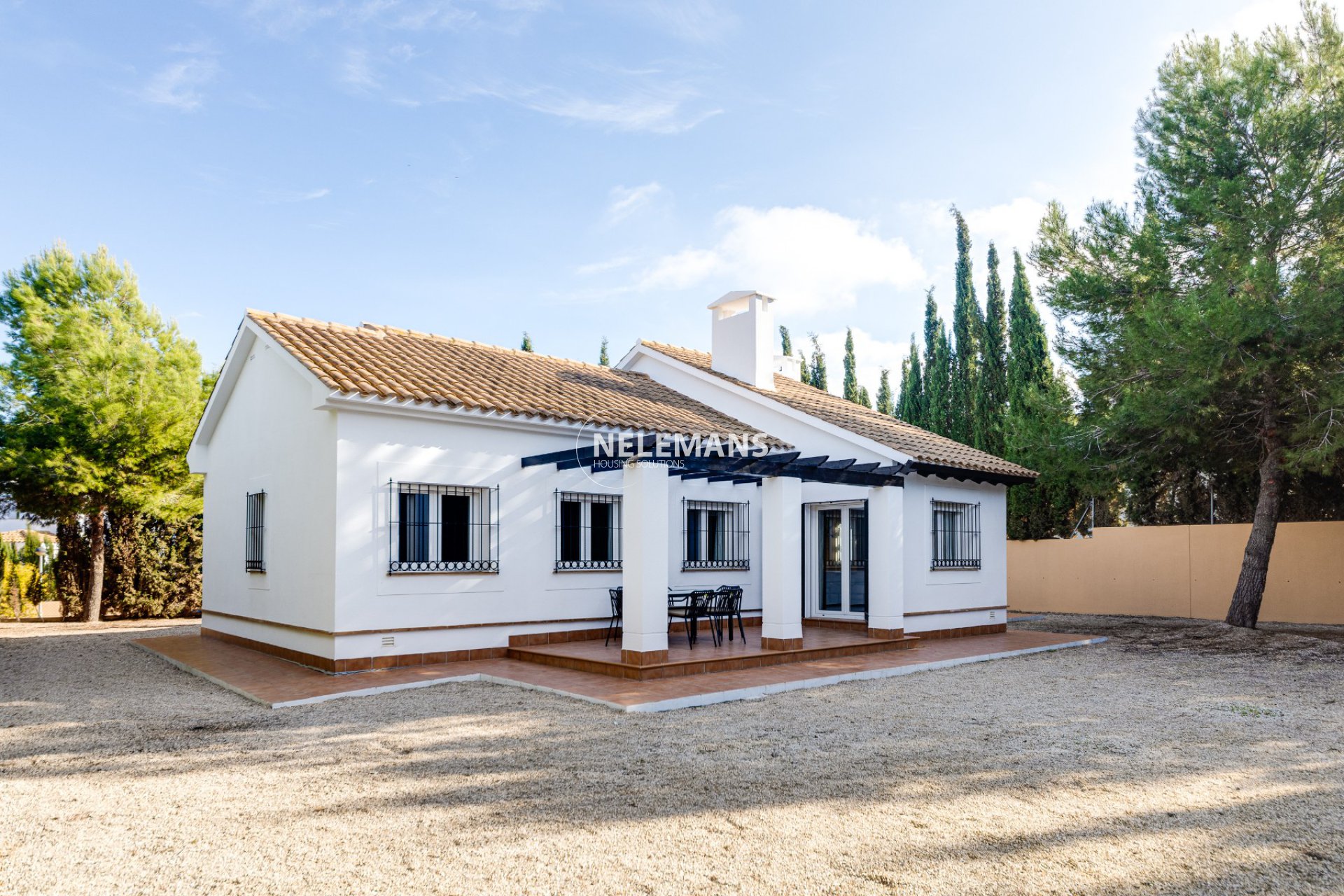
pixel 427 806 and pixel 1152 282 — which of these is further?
pixel 1152 282

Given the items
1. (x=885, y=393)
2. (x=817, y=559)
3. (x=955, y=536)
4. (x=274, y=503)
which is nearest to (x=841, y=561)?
(x=817, y=559)

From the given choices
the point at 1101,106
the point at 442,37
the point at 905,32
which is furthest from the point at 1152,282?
the point at 442,37

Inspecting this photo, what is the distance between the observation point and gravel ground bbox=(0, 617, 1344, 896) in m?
3.94

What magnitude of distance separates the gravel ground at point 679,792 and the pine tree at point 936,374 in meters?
19.4

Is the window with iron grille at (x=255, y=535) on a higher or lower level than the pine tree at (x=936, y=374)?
lower

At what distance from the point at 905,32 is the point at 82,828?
46.1ft

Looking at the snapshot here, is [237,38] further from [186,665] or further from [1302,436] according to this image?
[1302,436]

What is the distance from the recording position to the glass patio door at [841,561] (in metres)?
14.4

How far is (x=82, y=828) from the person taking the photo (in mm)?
4629

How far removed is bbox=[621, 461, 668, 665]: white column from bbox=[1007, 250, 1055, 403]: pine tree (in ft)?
55.3

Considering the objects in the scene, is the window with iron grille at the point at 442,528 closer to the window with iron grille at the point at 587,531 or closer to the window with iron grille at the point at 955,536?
the window with iron grille at the point at 587,531

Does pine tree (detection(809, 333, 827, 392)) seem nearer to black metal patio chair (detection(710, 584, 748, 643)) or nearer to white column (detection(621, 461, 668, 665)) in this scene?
black metal patio chair (detection(710, 584, 748, 643))

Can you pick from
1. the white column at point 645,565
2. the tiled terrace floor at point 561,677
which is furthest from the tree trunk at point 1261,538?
the white column at point 645,565

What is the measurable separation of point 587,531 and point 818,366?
25764mm
